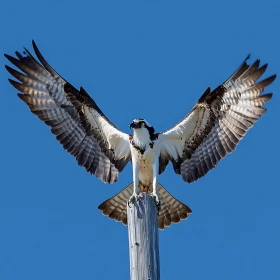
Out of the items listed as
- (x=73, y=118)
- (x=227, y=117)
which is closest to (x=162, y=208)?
(x=227, y=117)

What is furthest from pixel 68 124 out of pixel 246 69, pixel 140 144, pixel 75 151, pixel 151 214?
pixel 151 214

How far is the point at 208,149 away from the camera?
12.0m

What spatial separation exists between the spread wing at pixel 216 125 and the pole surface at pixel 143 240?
10.7ft

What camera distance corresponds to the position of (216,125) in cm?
1204

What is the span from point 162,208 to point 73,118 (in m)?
1.89

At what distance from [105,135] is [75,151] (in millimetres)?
502

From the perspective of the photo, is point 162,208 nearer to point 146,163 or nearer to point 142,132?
point 146,163

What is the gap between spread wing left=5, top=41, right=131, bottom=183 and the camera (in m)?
12.1

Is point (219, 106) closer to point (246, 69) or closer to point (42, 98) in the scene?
point (246, 69)

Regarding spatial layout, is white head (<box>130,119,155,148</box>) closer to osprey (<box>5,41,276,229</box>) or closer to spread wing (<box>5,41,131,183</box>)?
osprey (<box>5,41,276,229</box>)

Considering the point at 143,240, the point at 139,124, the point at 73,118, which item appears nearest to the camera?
the point at 143,240

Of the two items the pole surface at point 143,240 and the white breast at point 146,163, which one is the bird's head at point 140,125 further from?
the pole surface at point 143,240

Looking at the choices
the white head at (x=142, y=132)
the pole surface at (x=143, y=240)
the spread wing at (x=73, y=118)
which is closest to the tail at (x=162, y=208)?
the spread wing at (x=73, y=118)

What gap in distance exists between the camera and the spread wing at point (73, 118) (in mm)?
12095
